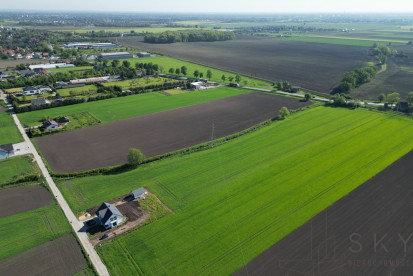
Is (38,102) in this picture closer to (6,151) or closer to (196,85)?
(6,151)

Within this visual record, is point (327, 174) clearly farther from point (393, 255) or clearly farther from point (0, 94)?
point (0, 94)

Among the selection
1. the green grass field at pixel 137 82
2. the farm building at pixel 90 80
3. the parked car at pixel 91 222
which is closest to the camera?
the parked car at pixel 91 222

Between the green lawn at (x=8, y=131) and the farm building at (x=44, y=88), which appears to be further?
the farm building at (x=44, y=88)

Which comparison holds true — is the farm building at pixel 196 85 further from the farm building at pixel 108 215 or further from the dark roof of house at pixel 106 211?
the farm building at pixel 108 215

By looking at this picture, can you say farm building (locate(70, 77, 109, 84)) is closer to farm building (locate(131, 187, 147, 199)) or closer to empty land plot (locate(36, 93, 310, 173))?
empty land plot (locate(36, 93, 310, 173))

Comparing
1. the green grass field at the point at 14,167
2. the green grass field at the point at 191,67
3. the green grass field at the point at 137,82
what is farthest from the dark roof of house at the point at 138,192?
the green grass field at the point at 191,67

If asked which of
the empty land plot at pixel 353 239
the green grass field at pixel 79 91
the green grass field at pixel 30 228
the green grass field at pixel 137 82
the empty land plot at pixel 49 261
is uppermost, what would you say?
the green grass field at pixel 137 82

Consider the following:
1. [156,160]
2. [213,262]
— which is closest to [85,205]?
[156,160]

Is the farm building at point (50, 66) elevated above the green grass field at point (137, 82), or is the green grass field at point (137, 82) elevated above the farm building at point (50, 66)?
the farm building at point (50, 66)

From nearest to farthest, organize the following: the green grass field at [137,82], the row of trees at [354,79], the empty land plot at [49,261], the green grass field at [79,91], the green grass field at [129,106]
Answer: the empty land plot at [49,261] < the green grass field at [129,106] < the green grass field at [79,91] < the row of trees at [354,79] < the green grass field at [137,82]
